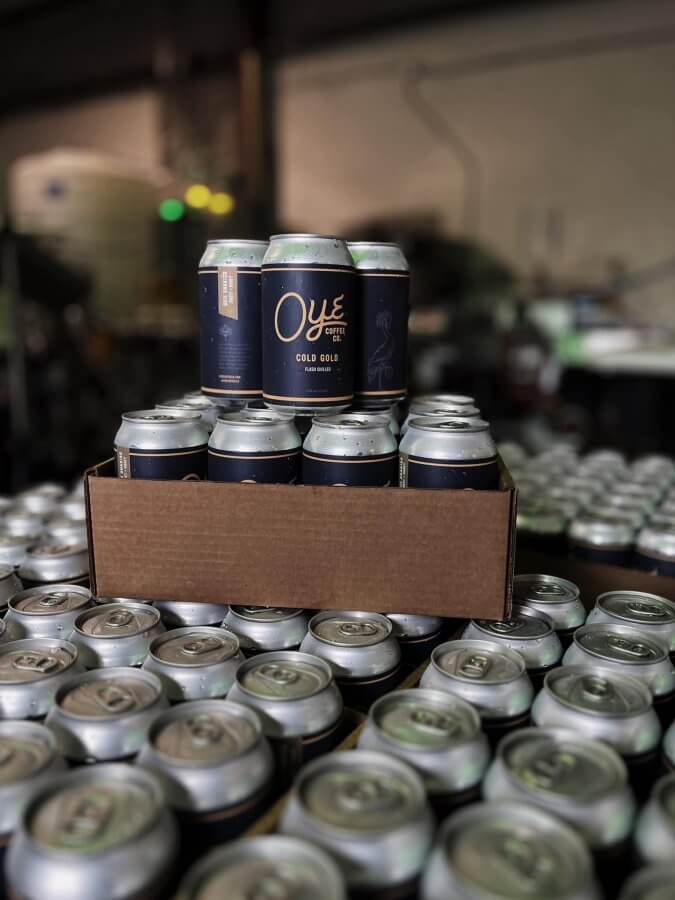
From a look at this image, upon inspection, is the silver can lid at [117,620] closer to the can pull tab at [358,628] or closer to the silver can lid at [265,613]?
the silver can lid at [265,613]

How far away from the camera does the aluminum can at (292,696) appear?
0.88 m

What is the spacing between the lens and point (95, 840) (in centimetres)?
66

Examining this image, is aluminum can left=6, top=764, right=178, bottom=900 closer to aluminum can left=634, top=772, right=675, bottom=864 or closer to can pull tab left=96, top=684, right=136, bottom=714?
can pull tab left=96, top=684, right=136, bottom=714

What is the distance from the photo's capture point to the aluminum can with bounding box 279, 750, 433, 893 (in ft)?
2.15

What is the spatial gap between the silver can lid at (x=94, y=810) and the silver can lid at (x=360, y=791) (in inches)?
6.0

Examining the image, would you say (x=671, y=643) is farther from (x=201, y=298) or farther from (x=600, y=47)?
(x=600, y=47)

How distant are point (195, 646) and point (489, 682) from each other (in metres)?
0.41

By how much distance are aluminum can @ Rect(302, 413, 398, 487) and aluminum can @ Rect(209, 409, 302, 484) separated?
1.5 inches

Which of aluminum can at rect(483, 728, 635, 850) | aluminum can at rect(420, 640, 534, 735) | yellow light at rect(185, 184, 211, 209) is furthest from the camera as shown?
yellow light at rect(185, 184, 211, 209)

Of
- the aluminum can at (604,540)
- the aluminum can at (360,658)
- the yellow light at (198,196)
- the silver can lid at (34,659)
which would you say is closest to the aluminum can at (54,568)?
the silver can lid at (34,659)

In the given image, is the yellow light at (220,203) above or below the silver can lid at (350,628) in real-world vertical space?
above

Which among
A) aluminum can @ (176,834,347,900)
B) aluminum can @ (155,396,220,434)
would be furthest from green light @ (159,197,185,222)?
aluminum can @ (176,834,347,900)

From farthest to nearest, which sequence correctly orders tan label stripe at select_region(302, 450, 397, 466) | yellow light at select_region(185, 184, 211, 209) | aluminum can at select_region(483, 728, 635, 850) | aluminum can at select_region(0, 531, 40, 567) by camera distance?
yellow light at select_region(185, 184, 211, 209)
aluminum can at select_region(0, 531, 40, 567)
tan label stripe at select_region(302, 450, 397, 466)
aluminum can at select_region(483, 728, 635, 850)

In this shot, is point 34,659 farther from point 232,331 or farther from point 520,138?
point 520,138
